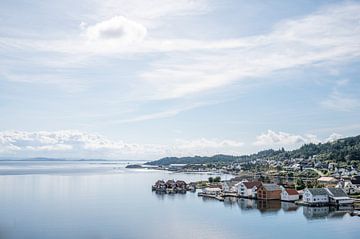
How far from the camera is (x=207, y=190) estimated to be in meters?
31.4

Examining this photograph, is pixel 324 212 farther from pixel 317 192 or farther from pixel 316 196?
pixel 317 192

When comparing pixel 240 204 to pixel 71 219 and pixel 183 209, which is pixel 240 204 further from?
pixel 71 219

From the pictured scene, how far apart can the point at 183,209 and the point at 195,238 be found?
7958 millimetres

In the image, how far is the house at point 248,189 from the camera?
28281 mm

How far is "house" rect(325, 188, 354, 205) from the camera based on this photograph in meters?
23.7

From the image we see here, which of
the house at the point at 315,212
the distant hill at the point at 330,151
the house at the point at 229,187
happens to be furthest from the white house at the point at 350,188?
the distant hill at the point at 330,151

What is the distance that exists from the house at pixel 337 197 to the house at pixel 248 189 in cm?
512

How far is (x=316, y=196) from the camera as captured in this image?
2409 cm

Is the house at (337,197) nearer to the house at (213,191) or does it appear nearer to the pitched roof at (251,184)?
the pitched roof at (251,184)

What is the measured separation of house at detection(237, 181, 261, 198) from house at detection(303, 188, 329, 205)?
4.33 m

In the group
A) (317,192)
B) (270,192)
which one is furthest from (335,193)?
(270,192)

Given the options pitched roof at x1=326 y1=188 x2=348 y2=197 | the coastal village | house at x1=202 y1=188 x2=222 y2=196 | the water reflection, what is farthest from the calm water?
house at x1=202 y1=188 x2=222 y2=196

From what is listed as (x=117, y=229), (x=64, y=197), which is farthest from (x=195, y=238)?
(x=64, y=197)

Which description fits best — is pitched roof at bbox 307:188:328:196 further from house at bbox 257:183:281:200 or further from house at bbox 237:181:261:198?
house at bbox 237:181:261:198
